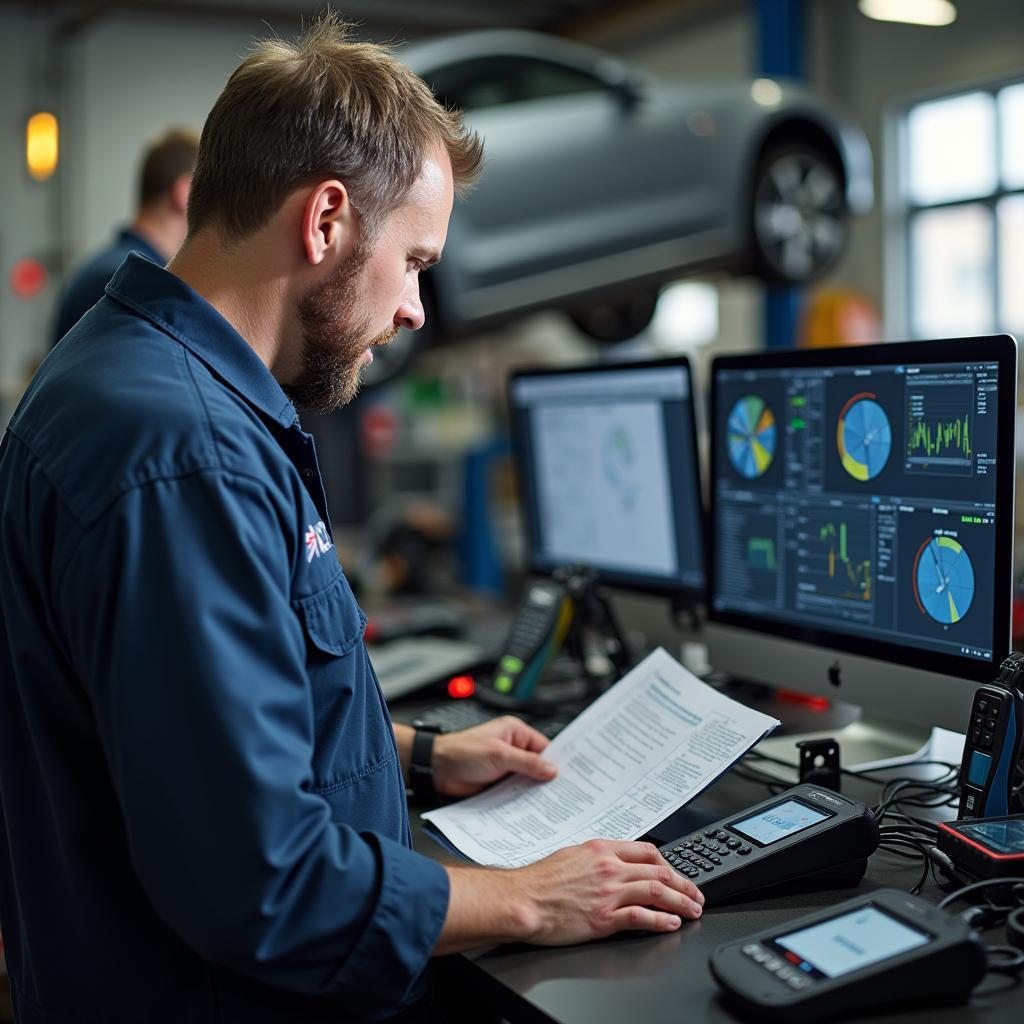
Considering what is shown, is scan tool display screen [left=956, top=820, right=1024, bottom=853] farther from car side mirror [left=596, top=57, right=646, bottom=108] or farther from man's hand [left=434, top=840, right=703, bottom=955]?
car side mirror [left=596, top=57, right=646, bottom=108]

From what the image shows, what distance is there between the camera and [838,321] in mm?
6566

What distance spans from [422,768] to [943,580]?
2.17ft

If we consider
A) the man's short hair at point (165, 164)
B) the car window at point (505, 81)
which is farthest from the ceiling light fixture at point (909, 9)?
the man's short hair at point (165, 164)

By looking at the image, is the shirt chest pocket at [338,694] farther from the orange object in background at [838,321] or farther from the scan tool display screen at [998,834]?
the orange object in background at [838,321]

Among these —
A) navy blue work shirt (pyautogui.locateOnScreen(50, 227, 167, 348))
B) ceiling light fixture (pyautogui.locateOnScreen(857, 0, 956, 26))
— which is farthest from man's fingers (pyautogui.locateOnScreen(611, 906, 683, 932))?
ceiling light fixture (pyautogui.locateOnScreen(857, 0, 956, 26))

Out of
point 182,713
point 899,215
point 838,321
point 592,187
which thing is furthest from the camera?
point 899,215

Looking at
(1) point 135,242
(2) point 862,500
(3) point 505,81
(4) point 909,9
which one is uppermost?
(4) point 909,9

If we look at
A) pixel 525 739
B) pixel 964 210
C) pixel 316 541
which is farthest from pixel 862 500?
pixel 964 210

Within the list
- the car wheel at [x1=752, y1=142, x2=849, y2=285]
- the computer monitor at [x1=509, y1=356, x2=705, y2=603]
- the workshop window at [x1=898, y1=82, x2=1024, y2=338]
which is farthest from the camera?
the workshop window at [x1=898, y1=82, x2=1024, y2=338]

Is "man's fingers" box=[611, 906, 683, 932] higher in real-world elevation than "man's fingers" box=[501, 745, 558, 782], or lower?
lower

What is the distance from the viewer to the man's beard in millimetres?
1128

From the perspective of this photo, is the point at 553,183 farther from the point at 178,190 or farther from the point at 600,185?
the point at 178,190

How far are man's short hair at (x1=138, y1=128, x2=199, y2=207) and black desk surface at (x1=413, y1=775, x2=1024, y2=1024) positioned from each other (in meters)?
2.44

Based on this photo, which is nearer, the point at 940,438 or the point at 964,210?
the point at 940,438
